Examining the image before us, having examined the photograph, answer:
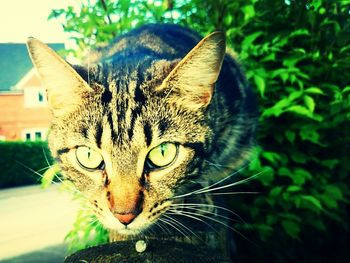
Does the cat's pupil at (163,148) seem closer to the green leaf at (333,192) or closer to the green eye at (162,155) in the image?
the green eye at (162,155)

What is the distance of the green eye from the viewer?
3.69ft

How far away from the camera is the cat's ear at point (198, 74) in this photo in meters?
1.12

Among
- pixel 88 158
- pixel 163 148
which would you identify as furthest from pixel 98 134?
pixel 163 148

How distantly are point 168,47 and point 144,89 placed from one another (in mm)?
561

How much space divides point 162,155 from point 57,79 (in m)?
0.39

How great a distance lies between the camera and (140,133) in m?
1.13

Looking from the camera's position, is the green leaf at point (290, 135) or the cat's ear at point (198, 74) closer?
the cat's ear at point (198, 74)

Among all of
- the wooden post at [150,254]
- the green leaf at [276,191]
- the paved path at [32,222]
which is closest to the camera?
the wooden post at [150,254]

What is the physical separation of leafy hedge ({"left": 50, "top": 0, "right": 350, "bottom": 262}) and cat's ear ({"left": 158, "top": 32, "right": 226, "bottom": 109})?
413mm

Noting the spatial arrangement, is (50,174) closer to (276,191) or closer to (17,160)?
(276,191)

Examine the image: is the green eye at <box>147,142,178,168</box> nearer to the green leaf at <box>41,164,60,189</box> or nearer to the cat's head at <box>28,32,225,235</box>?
the cat's head at <box>28,32,225,235</box>

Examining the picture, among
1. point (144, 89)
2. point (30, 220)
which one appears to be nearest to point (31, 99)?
point (30, 220)

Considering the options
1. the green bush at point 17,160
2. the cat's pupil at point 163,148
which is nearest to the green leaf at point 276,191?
the cat's pupil at point 163,148

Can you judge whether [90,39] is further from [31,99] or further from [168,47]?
[31,99]
